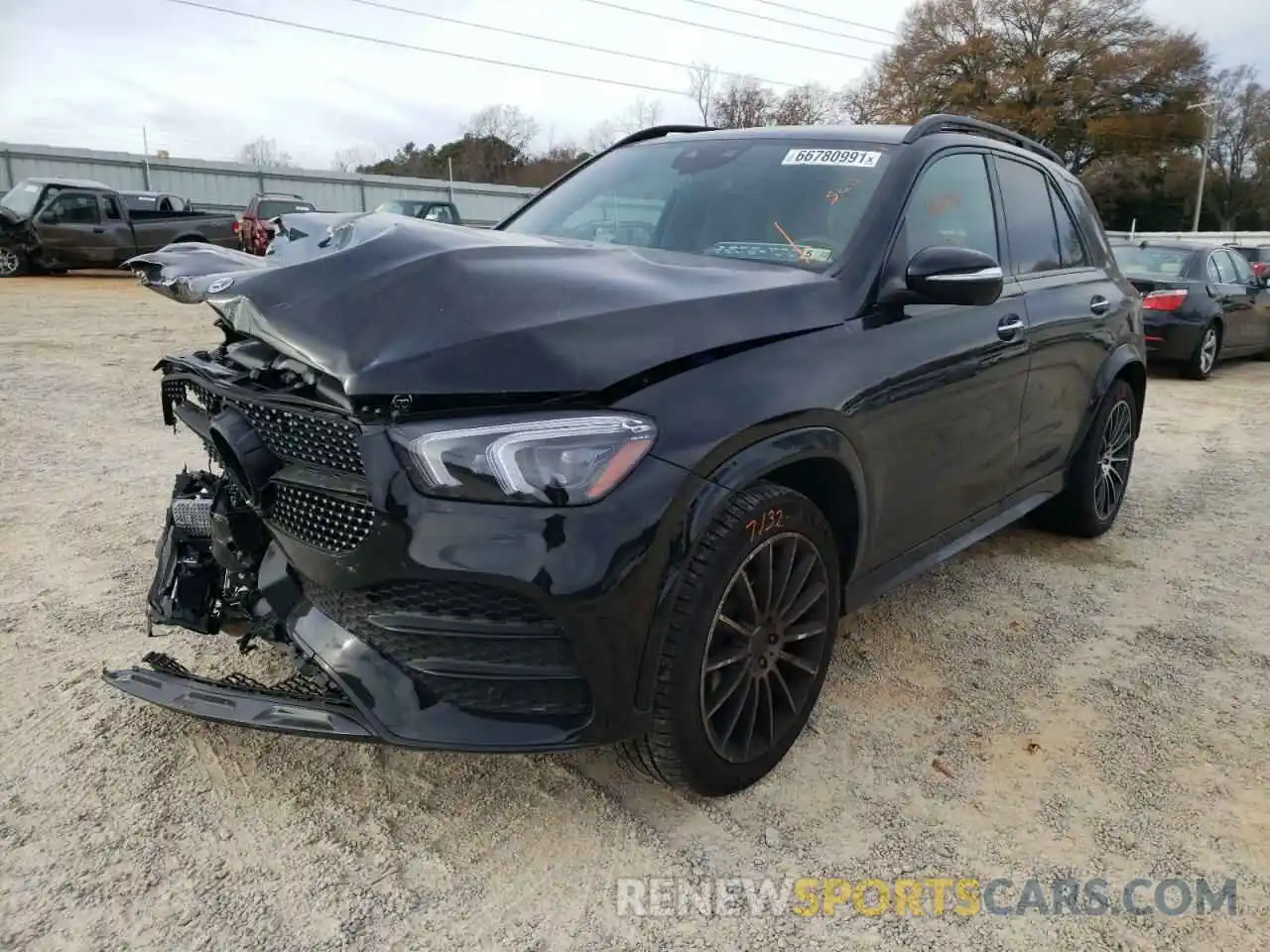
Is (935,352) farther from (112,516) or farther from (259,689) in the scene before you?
(112,516)

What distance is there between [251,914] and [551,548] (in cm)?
106

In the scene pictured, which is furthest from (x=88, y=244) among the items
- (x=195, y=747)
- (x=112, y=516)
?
(x=195, y=747)

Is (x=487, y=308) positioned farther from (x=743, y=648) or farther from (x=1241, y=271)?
(x=1241, y=271)

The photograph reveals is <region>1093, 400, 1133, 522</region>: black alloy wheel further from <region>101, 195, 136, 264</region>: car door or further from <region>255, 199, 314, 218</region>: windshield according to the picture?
<region>255, 199, 314, 218</region>: windshield

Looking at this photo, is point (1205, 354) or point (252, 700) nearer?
point (252, 700)

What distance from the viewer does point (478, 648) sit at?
2.03 meters

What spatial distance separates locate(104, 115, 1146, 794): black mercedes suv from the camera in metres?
1.98

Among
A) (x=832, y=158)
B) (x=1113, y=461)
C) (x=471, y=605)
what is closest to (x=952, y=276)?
(x=832, y=158)

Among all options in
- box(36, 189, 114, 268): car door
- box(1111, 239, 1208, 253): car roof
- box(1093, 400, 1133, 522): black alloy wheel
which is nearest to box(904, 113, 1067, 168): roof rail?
box(1093, 400, 1133, 522): black alloy wheel

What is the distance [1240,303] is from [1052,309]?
918cm

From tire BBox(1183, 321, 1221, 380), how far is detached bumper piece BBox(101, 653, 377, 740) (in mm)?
10781

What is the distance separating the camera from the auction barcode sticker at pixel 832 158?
3143 mm

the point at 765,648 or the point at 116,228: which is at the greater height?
the point at 116,228

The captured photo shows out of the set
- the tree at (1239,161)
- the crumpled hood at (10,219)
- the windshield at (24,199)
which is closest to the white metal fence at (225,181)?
the windshield at (24,199)
